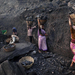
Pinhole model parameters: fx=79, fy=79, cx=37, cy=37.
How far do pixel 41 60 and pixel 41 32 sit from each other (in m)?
1.30

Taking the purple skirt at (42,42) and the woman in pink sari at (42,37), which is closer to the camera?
the woman in pink sari at (42,37)

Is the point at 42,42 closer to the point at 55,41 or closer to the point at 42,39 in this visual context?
the point at 42,39

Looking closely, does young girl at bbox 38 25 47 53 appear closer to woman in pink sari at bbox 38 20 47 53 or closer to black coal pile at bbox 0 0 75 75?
woman in pink sari at bbox 38 20 47 53

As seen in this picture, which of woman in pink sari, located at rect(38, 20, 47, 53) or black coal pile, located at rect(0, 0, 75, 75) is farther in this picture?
woman in pink sari, located at rect(38, 20, 47, 53)

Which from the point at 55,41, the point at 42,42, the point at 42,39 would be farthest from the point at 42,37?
the point at 55,41

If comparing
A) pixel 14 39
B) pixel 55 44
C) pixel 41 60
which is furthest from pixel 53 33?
pixel 14 39

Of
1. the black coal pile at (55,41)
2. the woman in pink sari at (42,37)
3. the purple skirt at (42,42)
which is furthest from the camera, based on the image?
the purple skirt at (42,42)

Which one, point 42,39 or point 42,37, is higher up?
point 42,37

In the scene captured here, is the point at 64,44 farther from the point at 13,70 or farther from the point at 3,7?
the point at 3,7

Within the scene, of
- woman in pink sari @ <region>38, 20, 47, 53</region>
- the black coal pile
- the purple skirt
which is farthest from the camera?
the purple skirt

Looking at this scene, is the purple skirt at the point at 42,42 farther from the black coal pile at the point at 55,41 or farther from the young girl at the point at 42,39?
the black coal pile at the point at 55,41

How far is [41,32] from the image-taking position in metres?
3.82

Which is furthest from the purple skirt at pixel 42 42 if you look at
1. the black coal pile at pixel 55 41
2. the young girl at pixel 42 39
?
the black coal pile at pixel 55 41

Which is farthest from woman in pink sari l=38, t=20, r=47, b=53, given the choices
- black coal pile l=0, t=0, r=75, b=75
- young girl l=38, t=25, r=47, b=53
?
black coal pile l=0, t=0, r=75, b=75
